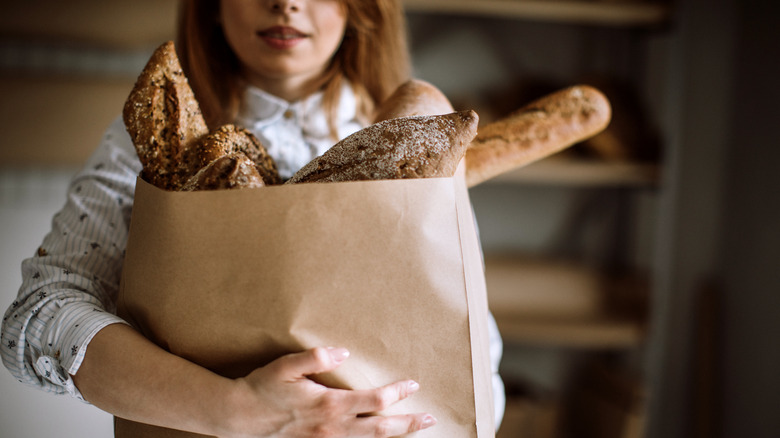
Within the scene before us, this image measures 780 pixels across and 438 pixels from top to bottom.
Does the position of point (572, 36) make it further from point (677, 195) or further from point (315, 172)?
point (315, 172)

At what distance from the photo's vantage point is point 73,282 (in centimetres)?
61

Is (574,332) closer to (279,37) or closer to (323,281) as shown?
(279,37)

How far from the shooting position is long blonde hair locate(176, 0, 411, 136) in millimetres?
880

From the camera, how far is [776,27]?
1.75 meters

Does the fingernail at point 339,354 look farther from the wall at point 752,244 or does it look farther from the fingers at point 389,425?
the wall at point 752,244

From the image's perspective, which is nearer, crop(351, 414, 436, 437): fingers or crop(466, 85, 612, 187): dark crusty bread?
crop(351, 414, 436, 437): fingers

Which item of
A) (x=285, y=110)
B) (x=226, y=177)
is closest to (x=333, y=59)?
(x=285, y=110)

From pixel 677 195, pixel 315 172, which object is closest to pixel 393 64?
pixel 315 172

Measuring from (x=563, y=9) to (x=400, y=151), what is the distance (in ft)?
4.89

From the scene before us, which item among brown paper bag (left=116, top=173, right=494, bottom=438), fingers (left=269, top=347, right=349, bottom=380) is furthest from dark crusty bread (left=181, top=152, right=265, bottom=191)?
fingers (left=269, top=347, right=349, bottom=380)

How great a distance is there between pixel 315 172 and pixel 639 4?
166 centimetres

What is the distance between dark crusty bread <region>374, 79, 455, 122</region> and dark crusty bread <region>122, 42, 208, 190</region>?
0.22 metres

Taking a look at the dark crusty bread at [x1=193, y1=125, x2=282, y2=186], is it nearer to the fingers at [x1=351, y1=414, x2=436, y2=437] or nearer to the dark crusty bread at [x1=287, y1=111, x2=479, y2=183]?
the dark crusty bread at [x1=287, y1=111, x2=479, y2=183]

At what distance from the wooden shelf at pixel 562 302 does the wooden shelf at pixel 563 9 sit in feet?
2.65
